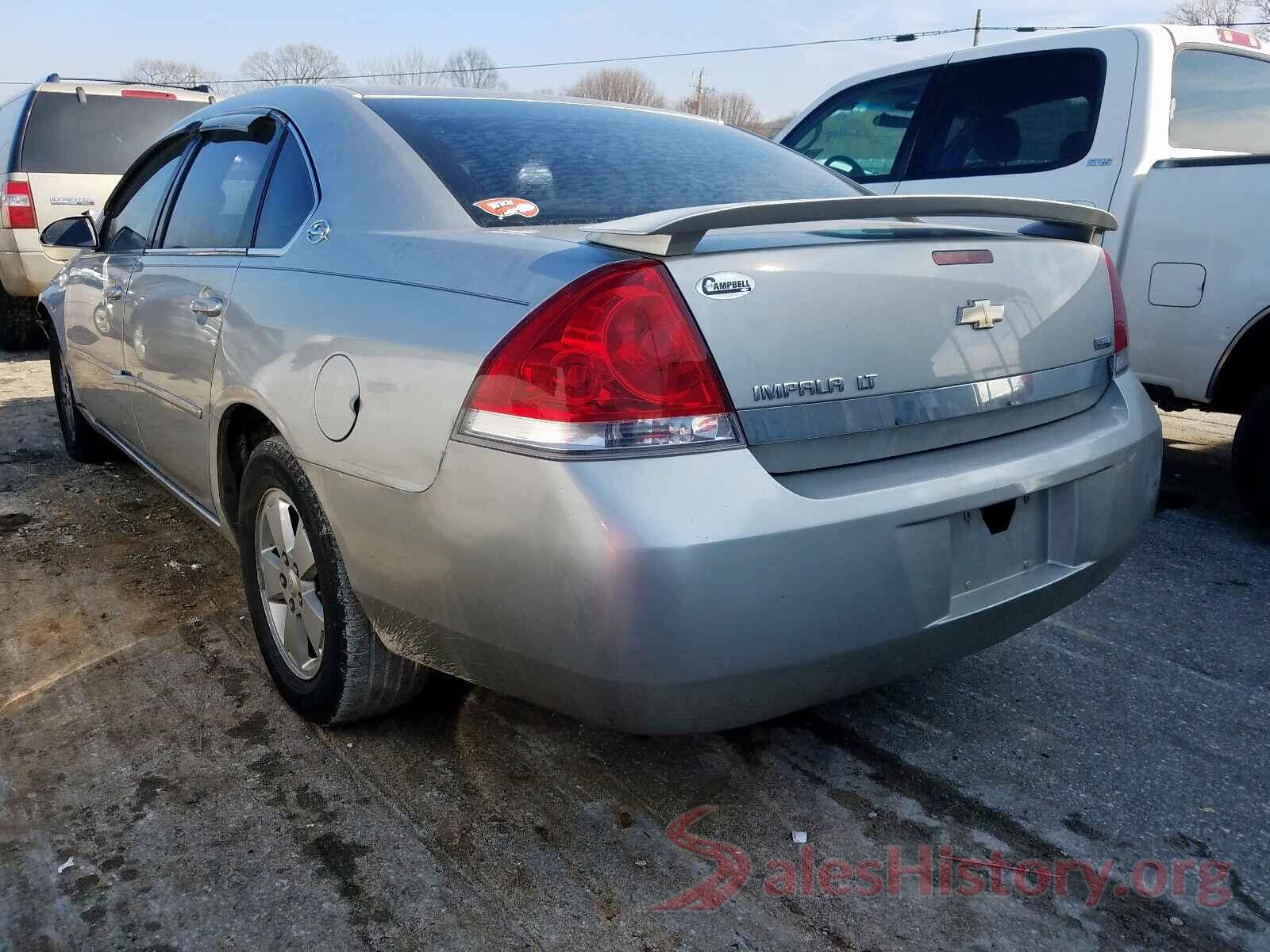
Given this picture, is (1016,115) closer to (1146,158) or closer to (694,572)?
(1146,158)

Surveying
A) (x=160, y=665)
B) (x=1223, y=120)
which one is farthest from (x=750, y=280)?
(x=1223, y=120)

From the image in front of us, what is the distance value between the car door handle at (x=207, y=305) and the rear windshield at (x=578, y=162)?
2.15 ft

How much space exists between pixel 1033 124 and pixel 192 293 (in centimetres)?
360

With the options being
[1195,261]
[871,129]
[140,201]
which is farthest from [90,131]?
[1195,261]

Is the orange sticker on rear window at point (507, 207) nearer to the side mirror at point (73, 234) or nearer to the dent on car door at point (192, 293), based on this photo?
the dent on car door at point (192, 293)

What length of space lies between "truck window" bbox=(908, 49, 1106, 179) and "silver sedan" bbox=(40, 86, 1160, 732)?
218cm

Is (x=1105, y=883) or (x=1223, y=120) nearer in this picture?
(x=1105, y=883)

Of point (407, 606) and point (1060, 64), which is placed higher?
point (1060, 64)

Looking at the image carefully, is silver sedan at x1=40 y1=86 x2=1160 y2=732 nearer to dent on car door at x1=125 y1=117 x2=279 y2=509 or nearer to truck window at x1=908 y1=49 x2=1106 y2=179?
dent on car door at x1=125 y1=117 x2=279 y2=509

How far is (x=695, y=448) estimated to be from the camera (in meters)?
1.72

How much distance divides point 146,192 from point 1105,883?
371 centimetres

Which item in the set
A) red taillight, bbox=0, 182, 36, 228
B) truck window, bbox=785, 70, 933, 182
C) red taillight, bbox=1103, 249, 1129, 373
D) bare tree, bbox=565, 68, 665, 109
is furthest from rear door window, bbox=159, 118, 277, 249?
bare tree, bbox=565, 68, 665, 109

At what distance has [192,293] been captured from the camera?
291 centimetres

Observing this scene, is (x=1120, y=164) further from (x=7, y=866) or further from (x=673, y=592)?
(x=7, y=866)
